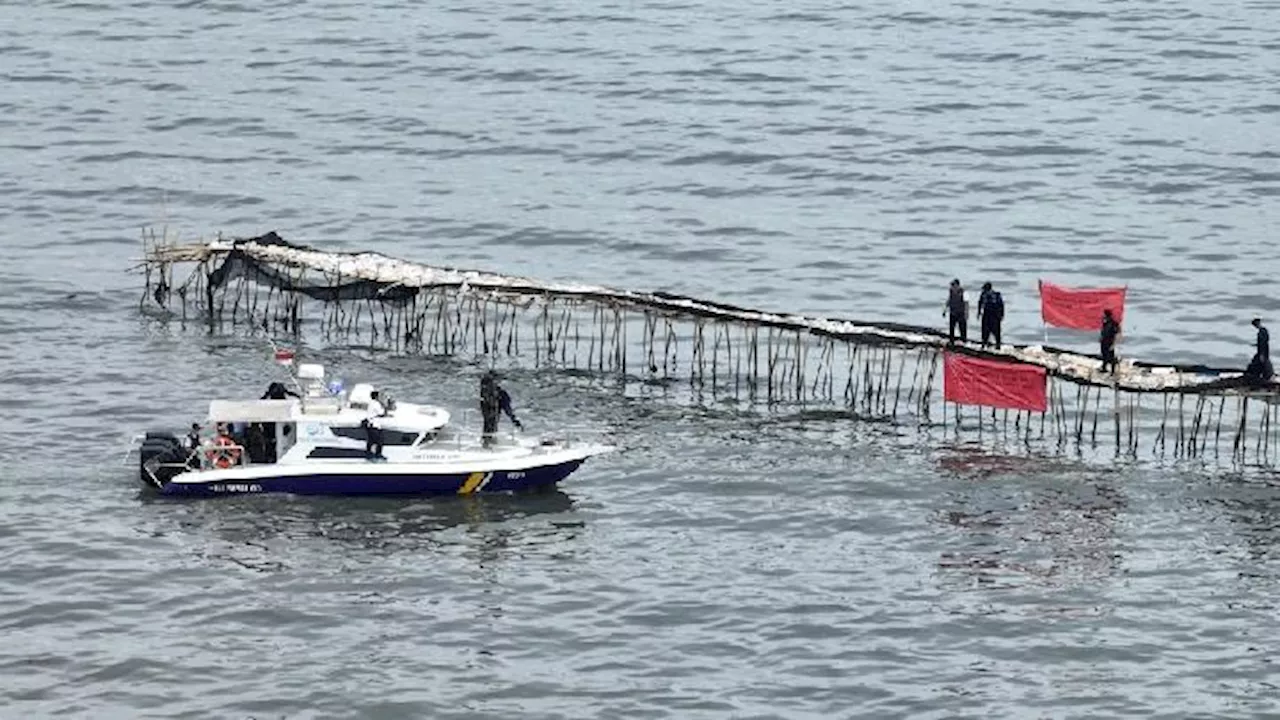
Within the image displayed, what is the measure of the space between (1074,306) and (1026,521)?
39.1ft

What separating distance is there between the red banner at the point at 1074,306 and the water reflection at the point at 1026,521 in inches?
227

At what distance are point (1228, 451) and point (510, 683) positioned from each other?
2725 centimetres

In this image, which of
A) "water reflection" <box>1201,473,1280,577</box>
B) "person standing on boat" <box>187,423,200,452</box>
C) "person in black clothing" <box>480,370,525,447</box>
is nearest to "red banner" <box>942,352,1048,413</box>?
"water reflection" <box>1201,473,1280,577</box>

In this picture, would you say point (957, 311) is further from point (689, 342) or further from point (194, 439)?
point (194, 439)

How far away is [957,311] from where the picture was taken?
85750 millimetres

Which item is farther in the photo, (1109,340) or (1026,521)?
(1109,340)

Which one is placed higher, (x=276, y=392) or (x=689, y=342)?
(x=689, y=342)

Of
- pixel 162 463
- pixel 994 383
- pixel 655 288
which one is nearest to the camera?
pixel 162 463

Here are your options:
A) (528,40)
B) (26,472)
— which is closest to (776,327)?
(26,472)

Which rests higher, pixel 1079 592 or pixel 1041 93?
pixel 1041 93

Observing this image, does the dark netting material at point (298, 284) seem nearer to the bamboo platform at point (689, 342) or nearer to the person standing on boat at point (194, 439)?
the bamboo platform at point (689, 342)

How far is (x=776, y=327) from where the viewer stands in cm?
8831

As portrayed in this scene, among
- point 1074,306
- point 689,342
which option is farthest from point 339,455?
point 1074,306

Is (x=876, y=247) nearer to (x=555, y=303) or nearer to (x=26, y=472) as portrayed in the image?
(x=555, y=303)
